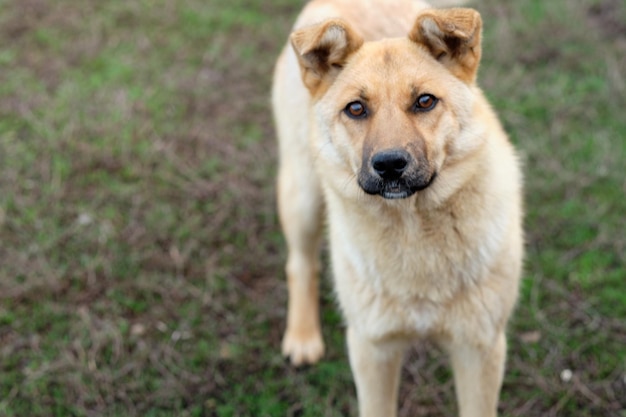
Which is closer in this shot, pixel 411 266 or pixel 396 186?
pixel 396 186

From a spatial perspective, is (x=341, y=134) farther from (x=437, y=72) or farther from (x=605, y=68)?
(x=605, y=68)

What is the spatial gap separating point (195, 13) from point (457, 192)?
521 cm

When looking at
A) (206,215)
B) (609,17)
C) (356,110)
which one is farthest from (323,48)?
(609,17)

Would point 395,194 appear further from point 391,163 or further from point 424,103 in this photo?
point 424,103

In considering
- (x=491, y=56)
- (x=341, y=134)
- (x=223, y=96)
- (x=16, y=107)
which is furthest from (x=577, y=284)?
(x=16, y=107)

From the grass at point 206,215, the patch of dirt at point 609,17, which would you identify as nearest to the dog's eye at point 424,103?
the grass at point 206,215

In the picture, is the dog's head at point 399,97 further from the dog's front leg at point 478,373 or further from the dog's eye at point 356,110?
the dog's front leg at point 478,373

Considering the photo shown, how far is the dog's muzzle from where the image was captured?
2932 mm

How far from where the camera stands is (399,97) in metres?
3.11

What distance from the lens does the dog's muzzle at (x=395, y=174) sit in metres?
2.93

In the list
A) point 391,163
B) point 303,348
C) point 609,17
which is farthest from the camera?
point 609,17

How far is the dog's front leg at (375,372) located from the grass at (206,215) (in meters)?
0.47

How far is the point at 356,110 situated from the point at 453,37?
0.51m

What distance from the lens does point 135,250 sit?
5184 millimetres
